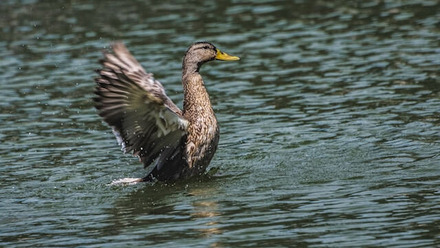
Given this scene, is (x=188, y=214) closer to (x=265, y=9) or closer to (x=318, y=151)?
(x=318, y=151)

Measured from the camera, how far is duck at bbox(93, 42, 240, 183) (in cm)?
939

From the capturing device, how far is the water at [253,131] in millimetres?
8250

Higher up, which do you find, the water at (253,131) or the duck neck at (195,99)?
the duck neck at (195,99)

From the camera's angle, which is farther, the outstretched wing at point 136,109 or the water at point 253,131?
the outstretched wing at point 136,109

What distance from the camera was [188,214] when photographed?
8.78 m

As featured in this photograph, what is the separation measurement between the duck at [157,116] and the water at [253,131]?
0.97 ft

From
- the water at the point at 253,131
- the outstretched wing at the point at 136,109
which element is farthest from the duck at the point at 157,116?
the water at the point at 253,131

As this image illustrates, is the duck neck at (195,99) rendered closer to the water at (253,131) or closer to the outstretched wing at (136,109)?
the outstretched wing at (136,109)

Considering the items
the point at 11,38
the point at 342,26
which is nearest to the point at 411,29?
the point at 342,26

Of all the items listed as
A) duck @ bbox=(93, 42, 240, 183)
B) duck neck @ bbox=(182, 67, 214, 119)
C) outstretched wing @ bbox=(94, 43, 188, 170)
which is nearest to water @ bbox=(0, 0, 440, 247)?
duck @ bbox=(93, 42, 240, 183)

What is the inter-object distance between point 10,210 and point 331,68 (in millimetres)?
7300

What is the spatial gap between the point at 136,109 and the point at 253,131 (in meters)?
3.14

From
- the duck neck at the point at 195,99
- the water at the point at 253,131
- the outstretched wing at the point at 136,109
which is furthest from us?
the duck neck at the point at 195,99

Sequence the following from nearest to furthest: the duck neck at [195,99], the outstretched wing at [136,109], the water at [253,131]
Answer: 1. the water at [253,131]
2. the outstretched wing at [136,109]
3. the duck neck at [195,99]
